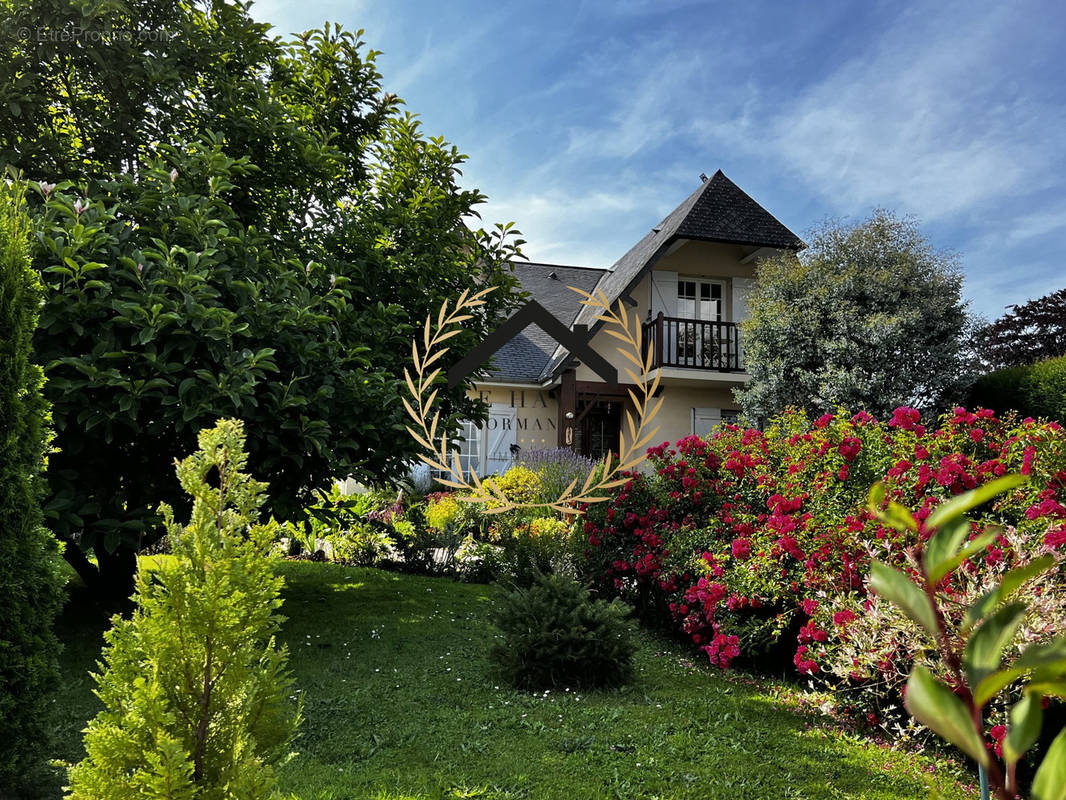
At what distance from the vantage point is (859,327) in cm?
1176

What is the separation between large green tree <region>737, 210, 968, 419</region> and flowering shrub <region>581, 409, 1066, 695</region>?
5.58 m

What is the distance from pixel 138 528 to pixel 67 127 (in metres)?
4.13

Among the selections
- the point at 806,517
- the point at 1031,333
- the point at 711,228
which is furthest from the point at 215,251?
the point at 1031,333

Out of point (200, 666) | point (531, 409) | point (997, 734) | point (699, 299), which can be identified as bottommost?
point (997, 734)

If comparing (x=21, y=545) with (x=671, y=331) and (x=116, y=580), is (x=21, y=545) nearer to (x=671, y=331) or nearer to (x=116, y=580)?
(x=116, y=580)

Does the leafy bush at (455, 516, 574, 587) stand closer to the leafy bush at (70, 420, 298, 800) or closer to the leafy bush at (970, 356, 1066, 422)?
the leafy bush at (70, 420, 298, 800)

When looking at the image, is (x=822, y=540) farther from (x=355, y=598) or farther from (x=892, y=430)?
(x=355, y=598)

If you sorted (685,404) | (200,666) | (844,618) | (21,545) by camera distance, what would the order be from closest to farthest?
(200,666)
(21,545)
(844,618)
(685,404)

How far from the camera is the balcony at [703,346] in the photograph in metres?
14.4

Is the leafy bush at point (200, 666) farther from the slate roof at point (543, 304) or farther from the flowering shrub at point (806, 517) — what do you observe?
the slate roof at point (543, 304)

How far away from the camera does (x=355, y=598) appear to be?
7.88 meters

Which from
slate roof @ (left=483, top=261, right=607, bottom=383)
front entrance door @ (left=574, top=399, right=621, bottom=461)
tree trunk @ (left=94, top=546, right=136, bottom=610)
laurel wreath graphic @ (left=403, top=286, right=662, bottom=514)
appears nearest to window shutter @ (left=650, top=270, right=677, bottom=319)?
slate roof @ (left=483, top=261, right=607, bottom=383)

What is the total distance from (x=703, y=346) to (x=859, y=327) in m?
3.44

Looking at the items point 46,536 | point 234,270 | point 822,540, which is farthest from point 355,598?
point 822,540
